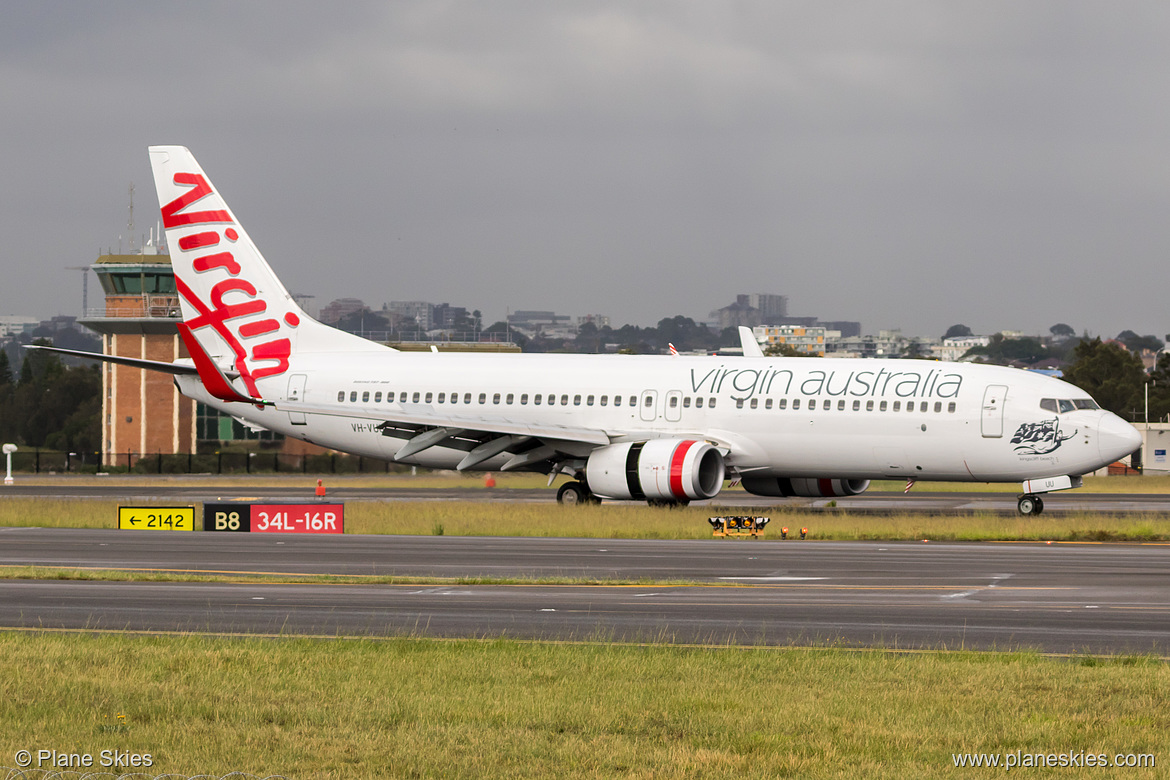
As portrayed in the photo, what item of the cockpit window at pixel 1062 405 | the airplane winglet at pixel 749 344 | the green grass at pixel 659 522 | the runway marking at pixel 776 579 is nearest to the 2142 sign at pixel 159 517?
the green grass at pixel 659 522

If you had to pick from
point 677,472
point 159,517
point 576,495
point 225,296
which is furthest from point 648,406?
point 225,296

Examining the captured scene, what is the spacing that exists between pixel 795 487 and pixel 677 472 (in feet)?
19.8

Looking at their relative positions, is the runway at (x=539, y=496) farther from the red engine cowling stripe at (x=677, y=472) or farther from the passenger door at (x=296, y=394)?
the red engine cowling stripe at (x=677, y=472)

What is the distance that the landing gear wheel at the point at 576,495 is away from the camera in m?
40.0

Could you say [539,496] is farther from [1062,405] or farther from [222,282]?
[1062,405]

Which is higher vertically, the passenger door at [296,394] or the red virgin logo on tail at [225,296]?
the red virgin logo on tail at [225,296]

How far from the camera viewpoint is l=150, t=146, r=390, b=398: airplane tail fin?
1752 inches

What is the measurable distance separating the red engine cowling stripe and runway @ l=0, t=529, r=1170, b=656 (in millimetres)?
6498

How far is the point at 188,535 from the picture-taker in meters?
32.1

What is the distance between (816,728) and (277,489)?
43.9 meters

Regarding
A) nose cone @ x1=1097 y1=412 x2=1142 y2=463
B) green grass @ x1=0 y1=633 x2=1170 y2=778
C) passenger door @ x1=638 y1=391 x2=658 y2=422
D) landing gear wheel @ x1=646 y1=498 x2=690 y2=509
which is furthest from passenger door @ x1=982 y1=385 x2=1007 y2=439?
green grass @ x1=0 y1=633 x2=1170 y2=778

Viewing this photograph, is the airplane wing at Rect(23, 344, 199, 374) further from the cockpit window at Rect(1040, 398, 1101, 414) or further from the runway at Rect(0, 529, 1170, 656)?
the cockpit window at Rect(1040, 398, 1101, 414)

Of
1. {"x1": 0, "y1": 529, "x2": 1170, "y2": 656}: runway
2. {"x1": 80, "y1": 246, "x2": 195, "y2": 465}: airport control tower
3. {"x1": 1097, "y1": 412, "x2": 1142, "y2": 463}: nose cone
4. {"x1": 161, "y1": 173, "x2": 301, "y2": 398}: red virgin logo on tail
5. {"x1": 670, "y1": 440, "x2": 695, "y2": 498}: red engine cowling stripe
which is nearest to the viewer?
{"x1": 0, "y1": 529, "x2": 1170, "y2": 656}: runway

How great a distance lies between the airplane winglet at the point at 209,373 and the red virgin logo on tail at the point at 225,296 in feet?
7.76
